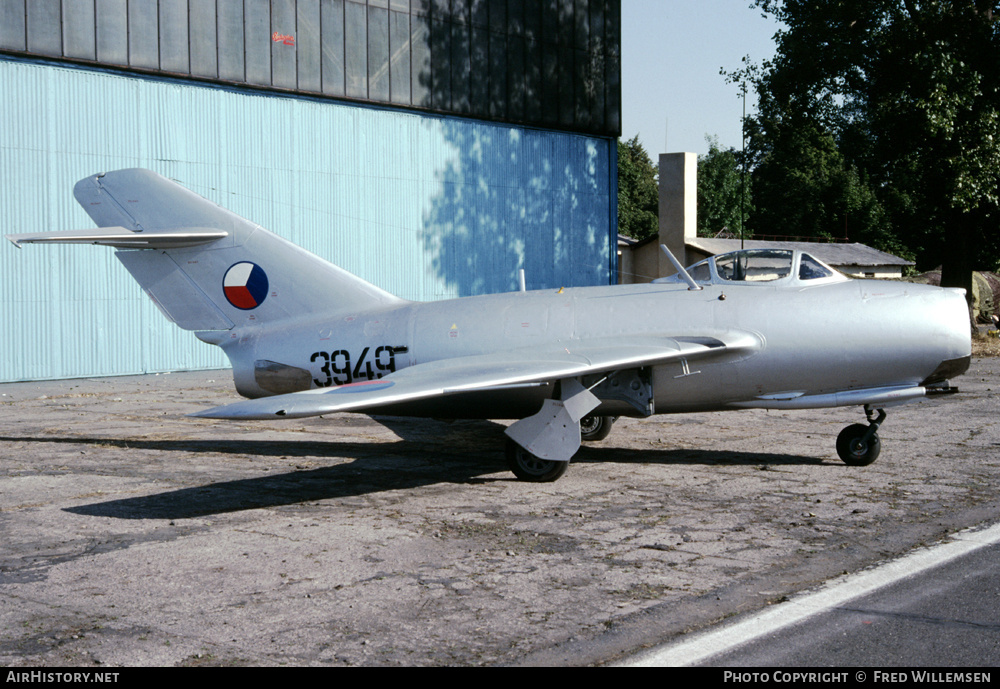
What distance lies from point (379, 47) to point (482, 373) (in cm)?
2094

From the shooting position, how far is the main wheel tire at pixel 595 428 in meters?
14.1

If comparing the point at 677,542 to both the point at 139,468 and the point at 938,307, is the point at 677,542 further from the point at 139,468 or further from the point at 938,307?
the point at 139,468

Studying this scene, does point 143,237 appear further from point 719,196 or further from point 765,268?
point 719,196

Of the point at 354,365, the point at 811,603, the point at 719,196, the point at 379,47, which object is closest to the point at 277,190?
the point at 379,47

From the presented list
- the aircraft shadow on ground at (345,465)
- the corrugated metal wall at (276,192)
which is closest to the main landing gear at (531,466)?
the aircraft shadow on ground at (345,465)

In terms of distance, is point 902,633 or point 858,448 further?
point 858,448

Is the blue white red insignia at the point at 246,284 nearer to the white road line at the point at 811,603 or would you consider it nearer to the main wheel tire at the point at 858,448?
the main wheel tire at the point at 858,448

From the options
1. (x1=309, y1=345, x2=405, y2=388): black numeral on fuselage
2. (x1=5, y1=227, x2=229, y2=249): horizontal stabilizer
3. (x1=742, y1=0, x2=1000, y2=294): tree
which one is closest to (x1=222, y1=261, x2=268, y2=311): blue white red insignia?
(x1=5, y1=227, x2=229, y2=249): horizontal stabilizer

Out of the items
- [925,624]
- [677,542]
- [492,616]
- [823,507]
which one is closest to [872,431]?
[823,507]

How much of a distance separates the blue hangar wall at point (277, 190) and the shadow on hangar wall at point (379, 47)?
0.46 meters

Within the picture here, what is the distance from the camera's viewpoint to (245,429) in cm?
1559

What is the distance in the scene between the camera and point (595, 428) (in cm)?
1419

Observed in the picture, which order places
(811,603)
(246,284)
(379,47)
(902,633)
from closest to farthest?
(902,633), (811,603), (246,284), (379,47)
